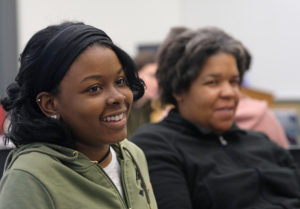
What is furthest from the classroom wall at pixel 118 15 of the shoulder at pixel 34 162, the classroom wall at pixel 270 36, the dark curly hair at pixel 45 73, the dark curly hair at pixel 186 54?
the shoulder at pixel 34 162

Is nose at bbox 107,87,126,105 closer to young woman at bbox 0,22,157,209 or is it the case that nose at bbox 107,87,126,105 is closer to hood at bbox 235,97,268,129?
young woman at bbox 0,22,157,209

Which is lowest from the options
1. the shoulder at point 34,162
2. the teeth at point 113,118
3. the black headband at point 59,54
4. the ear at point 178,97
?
the ear at point 178,97

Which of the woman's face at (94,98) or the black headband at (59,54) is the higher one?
the black headband at (59,54)

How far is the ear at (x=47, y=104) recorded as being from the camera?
1.10 m

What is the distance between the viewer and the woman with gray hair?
1.63 meters

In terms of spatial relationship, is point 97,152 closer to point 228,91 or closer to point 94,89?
point 94,89

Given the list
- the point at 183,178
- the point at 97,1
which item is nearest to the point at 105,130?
the point at 183,178

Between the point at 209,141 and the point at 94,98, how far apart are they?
2.66 feet

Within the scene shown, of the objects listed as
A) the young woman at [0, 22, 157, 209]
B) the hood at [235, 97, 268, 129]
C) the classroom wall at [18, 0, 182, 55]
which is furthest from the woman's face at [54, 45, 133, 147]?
the classroom wall at [18, 0, 182, 55]

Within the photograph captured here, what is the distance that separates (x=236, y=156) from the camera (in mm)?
1792

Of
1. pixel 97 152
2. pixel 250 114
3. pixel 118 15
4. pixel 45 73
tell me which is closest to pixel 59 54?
pixel 45 73

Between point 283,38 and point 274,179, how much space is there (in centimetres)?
291

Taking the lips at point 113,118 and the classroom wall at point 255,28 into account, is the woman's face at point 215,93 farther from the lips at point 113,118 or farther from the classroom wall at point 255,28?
the classroom wall at point 255,28

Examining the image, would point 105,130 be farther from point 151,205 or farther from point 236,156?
point 236,156
